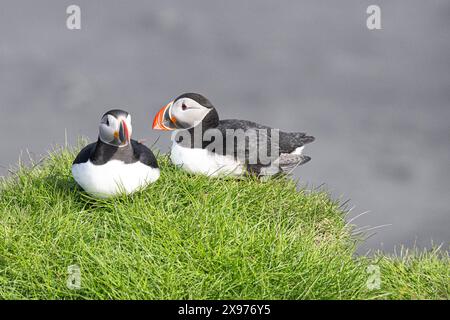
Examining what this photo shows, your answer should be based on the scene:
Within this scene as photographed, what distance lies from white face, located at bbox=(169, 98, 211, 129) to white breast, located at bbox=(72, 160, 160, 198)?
74cm

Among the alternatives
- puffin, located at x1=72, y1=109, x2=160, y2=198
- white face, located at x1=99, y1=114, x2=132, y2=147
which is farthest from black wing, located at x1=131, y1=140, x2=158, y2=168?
white face, located at x1=99, y1=114, x2=132, y2=147

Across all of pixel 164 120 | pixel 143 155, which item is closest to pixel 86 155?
pixel 143 155

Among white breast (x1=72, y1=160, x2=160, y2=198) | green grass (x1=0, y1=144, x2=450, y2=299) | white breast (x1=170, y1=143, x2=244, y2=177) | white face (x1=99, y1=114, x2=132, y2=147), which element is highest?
white face (x1=99, y1=114, x2=132, y2=147)

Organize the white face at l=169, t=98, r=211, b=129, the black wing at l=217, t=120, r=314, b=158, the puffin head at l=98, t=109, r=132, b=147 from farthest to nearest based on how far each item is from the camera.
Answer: the black wing at l=217, t=120, r=314, b=158 < the white face at l=169, t=98, r=211, b=129 < the puffin head at l=98, t=109, r=132, b=147

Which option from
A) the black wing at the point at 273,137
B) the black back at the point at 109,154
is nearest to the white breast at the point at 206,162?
the black wing at the point at 273,137

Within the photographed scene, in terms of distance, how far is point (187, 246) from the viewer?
4465mm

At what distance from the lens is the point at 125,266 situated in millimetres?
4215

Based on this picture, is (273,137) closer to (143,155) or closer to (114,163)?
Result: (143,155)

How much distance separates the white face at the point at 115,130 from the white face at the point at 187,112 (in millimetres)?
917

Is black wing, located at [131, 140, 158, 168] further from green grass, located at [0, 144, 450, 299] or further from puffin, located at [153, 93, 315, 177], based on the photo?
puffin, located at [153, 93, 315, 177]

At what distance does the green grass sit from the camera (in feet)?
13.4

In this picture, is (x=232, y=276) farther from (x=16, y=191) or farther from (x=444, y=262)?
(x=16, y=191)

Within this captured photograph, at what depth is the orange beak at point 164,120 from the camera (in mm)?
5652

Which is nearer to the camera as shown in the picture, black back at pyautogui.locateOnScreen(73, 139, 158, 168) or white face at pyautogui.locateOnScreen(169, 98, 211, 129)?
black back at pyautogui.locateOnScreen(73, 139, 158, 168)
